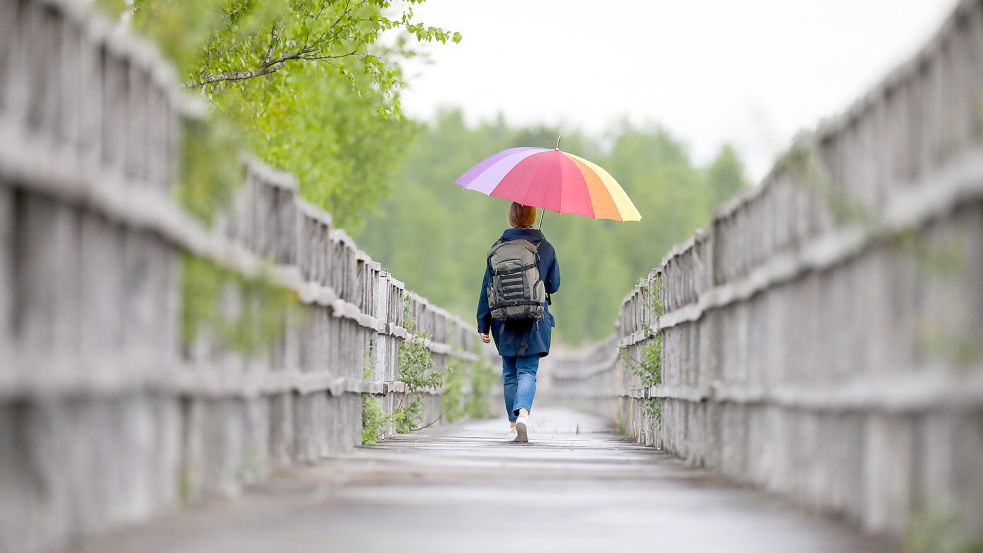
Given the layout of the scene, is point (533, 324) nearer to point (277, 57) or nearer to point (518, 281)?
point (518, 281)

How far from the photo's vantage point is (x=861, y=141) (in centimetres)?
553

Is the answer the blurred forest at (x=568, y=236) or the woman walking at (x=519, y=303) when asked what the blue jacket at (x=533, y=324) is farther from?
the blurred forest at (x=568, y=236)

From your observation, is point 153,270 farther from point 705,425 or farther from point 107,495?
point 705,425

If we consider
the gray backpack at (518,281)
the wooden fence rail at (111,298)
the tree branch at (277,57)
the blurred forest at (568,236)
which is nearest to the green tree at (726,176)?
the blurred forest at (568,236)

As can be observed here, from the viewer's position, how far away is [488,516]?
5949 mm

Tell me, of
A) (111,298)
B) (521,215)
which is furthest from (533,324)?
(111,298)

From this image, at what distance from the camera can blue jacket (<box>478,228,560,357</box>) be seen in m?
12.7

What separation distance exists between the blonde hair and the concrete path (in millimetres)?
3973

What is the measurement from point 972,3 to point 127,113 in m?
2.62

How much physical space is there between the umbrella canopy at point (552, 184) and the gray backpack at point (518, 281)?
1.50 ft

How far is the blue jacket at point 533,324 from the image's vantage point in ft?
41.8

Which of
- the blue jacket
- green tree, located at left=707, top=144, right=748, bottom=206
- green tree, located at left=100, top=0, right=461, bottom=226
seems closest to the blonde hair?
the blue jacket

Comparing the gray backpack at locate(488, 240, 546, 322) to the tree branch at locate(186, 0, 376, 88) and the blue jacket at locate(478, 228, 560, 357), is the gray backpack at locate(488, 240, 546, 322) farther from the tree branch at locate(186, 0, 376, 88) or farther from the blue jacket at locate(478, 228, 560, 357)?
the tree branch at locate(186, 0, 376, 88)

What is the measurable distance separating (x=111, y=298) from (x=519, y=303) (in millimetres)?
7649
